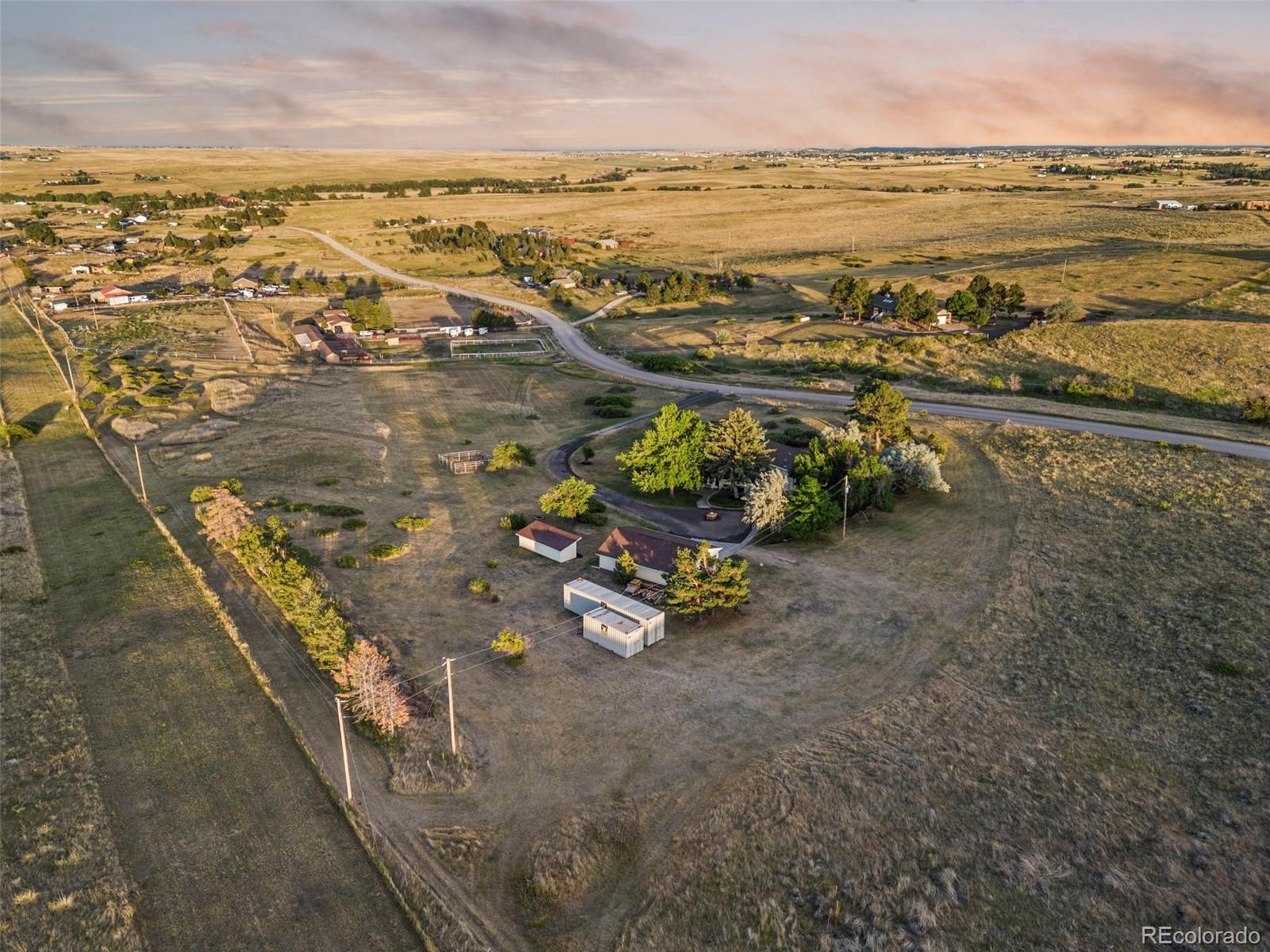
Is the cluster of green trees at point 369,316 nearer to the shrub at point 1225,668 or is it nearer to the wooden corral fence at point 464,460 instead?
the wooden corral fence at point 464,460

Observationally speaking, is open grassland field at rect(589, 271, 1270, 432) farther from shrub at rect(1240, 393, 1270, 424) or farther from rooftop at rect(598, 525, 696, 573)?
rooftop at rect(598, 525, 696, 573)

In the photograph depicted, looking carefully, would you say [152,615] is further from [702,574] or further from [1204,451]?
[1204,451]

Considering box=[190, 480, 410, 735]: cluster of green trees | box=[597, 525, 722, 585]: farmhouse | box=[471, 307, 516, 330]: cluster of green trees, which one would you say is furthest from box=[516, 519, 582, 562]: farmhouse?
box=[471, 307, 516, 330]: cluster of green trees

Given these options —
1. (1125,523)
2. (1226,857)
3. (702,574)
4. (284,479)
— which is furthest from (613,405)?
(1226,857)

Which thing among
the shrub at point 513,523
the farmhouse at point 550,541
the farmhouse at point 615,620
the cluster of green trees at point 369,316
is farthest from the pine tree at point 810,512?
the cluster of green trees at point 369,316

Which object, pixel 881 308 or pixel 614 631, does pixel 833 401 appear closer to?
pixel 881 308
